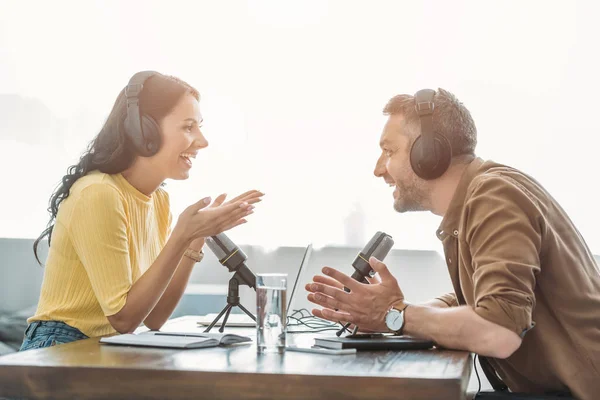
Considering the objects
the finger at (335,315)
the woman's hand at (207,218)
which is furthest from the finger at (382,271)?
the woman's hand at (207,218)

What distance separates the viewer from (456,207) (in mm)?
1604

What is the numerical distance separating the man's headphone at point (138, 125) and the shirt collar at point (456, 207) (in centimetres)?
84

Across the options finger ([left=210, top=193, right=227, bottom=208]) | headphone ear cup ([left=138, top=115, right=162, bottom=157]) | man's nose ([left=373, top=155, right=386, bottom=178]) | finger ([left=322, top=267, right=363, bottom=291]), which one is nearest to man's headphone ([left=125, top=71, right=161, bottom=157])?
headphone ear cup ([left=138, top=115, right=162, bottom=157])

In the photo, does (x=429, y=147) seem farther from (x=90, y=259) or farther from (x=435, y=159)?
(x=90, y=259)

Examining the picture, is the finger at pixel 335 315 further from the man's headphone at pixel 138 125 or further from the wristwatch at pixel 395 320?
the man's headphone at pixel 138 125

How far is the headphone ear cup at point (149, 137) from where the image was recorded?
1958 millimetres

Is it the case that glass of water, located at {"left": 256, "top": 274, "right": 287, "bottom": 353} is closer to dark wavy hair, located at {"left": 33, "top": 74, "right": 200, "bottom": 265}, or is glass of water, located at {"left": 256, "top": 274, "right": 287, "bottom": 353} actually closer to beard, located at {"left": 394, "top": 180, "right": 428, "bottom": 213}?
beard, located at {"left": 394, "top": 180, "right": 428, "bottom": 213}

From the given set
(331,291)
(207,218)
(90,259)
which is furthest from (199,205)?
(331,291)

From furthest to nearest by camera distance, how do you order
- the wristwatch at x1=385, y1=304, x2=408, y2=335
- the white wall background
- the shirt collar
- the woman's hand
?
1. the white wall background
2. the woman's hand
3. the shirt collar
4. the wristwatch at x1=385, y1=304, x2=408, y2=335

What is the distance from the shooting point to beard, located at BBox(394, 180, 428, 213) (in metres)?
1.82

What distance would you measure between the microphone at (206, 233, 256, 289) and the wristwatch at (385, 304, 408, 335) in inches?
18.8

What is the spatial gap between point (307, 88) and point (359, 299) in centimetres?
145

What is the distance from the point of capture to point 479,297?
1.34 m

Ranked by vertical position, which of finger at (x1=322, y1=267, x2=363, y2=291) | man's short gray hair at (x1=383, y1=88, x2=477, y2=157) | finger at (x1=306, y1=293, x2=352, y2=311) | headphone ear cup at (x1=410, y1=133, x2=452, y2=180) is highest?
man's short gray hair at (x1=383, y1=88, x2=477, y2=157)
